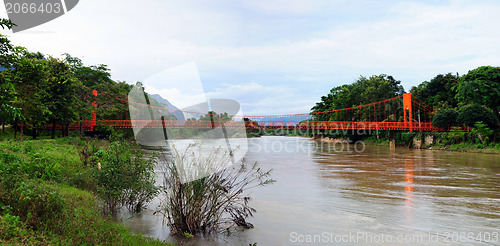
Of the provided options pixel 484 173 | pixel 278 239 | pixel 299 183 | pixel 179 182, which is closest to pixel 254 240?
pixel 278 239

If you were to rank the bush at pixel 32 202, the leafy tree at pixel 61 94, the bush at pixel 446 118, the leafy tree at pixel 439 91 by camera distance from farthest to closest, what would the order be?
the leafy tree at pixel 439 91 < the bush at pixel 446 118 < the leafy tree at pixel 61 94 < the bush at pixel 32 202

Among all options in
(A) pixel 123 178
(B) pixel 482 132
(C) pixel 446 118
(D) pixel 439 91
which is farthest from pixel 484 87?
(A) pixel 123 178

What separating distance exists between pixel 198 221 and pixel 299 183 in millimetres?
6904

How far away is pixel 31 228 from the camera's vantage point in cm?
375

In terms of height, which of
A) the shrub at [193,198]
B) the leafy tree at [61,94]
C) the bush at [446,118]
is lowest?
the shrub at [193,198]

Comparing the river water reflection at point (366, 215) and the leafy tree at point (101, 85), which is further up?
the leafy tree at point (101, 85)

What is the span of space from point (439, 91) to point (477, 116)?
14804mm

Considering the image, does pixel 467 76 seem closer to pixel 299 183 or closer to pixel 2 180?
pixel 299 183

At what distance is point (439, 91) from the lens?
40688mm

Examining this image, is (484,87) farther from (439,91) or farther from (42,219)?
(42,219)
